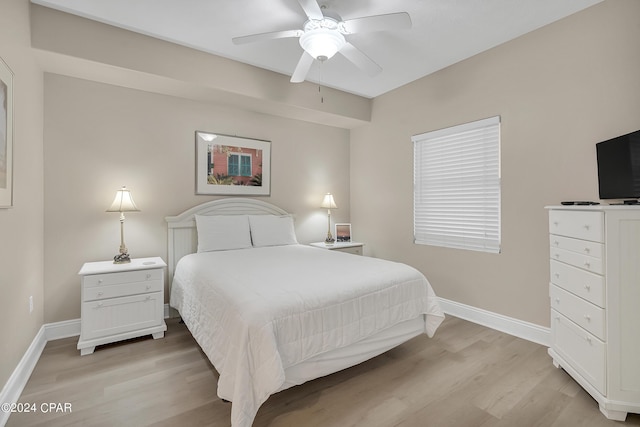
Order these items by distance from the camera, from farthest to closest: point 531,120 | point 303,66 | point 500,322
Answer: point 500,322 → point 531,120 → point 303,66

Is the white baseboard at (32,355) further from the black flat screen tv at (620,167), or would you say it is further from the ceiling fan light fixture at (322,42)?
the black flat screen tv at (620,167)

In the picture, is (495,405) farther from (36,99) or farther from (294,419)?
(36,99)

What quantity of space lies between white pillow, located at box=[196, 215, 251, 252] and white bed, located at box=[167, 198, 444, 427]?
0.13 meters

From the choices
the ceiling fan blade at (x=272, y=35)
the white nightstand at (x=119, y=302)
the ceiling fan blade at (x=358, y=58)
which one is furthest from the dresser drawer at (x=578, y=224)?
the white nightstand at (x=119, y=302)

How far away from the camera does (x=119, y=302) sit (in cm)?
258

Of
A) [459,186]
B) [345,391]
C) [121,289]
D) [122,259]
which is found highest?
[459,186]

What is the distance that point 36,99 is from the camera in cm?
249

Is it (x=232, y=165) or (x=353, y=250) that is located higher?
(x=232, y=165)

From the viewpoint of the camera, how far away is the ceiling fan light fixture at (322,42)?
216cm

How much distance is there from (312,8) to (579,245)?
2346mm

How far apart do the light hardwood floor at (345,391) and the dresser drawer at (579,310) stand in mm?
461

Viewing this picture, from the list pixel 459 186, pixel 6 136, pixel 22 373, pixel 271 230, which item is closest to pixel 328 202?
pixel 271 230

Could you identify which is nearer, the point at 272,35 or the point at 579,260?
the point at 579,260

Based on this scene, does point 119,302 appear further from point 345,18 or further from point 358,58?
point 345,18
